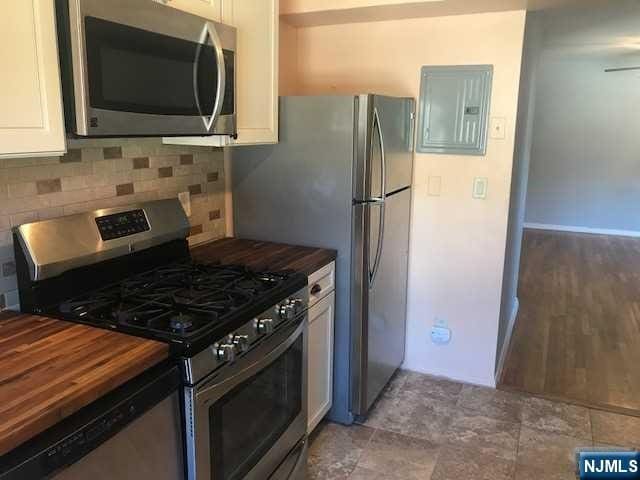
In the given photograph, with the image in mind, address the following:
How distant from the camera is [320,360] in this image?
7.98 ft

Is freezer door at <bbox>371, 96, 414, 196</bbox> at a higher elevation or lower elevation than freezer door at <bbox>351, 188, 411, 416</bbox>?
higher

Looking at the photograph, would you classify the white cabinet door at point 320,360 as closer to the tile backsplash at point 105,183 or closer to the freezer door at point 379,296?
the freezer door at point 379,296

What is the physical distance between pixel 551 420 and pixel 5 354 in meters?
2.51

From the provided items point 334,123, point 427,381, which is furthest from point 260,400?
point 427,381

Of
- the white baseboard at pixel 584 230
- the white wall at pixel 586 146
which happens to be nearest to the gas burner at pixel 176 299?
the white wall at pixel 586 146

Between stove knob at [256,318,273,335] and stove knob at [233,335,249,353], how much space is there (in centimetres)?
8

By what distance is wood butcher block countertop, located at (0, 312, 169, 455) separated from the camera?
3.48ft

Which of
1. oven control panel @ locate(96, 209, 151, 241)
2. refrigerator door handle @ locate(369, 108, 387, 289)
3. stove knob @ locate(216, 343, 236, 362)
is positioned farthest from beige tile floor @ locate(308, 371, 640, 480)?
oven control panel @ locate(96, 209, 151, 241)

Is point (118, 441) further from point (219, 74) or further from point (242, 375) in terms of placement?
point (219, 74)

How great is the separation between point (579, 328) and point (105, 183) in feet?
11.6

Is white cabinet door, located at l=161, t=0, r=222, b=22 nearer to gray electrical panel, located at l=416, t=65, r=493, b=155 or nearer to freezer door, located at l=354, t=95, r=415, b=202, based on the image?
freezer door, located at l=354, t=95, r=415, b=202

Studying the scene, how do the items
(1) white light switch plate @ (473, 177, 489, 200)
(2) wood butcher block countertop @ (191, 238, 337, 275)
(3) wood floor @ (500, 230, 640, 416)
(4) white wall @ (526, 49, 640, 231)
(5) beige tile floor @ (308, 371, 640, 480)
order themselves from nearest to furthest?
(2) wood butcher block countertop @ (191, 238, 337, 275) < (5) beige tile floor @ (308, 371, 640, 480) < (1) white light switch plate @ (473, 177, 489, 200) < (3) wood floor @ (500, 230, 640, 416) < (4) white wall @ (526, 49, 640, 231)

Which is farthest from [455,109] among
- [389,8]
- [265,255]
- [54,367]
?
[54,367]

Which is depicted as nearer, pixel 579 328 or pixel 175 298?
pixel 175 298
